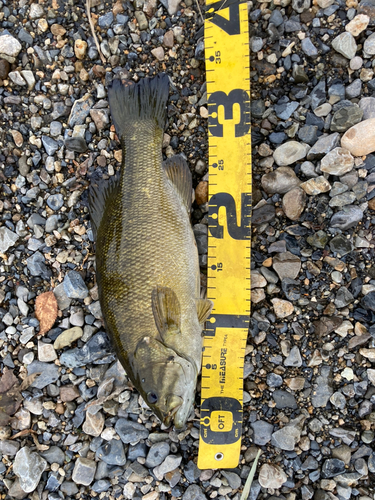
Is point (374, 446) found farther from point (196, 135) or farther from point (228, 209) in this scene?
point (196, 135)

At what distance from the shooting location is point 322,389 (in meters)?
A: 3.02

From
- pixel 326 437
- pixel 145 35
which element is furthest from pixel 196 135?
pixel 326 437

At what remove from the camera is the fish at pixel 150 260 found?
2541 millimetres

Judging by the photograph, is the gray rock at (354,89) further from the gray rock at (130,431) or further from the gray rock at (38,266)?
the gray rock at (130,431)

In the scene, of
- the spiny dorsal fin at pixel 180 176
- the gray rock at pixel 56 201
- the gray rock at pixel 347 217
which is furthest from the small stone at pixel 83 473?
the gray rock at pixel 347 217

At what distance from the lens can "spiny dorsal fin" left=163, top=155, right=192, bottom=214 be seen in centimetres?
302

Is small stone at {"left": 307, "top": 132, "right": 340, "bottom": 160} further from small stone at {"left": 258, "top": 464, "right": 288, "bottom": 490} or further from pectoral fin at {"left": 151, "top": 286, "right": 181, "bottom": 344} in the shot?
small stone at {"left": 258, "top": 464, "right": 288, "bottom": 490}

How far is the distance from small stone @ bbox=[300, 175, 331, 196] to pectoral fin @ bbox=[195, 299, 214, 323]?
1.30 metres

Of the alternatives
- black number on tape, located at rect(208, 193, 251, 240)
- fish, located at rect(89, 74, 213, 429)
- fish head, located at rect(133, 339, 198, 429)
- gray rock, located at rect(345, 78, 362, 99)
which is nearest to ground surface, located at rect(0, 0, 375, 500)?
gray rock, located at rect(345, 78, 362, 99)

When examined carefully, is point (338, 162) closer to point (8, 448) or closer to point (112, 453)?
point (112, 453)

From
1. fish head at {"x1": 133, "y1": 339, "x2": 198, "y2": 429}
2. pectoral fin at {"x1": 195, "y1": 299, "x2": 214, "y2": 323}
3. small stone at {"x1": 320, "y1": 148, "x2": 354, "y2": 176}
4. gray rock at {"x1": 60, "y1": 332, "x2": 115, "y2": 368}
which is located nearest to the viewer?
fish head at {"x1": 133, "y1": 339, "x2": 198, "y2": 429}

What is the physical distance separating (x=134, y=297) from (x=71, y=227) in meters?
1.12

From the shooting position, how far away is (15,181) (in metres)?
3.37

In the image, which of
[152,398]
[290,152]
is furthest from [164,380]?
[290,152]
